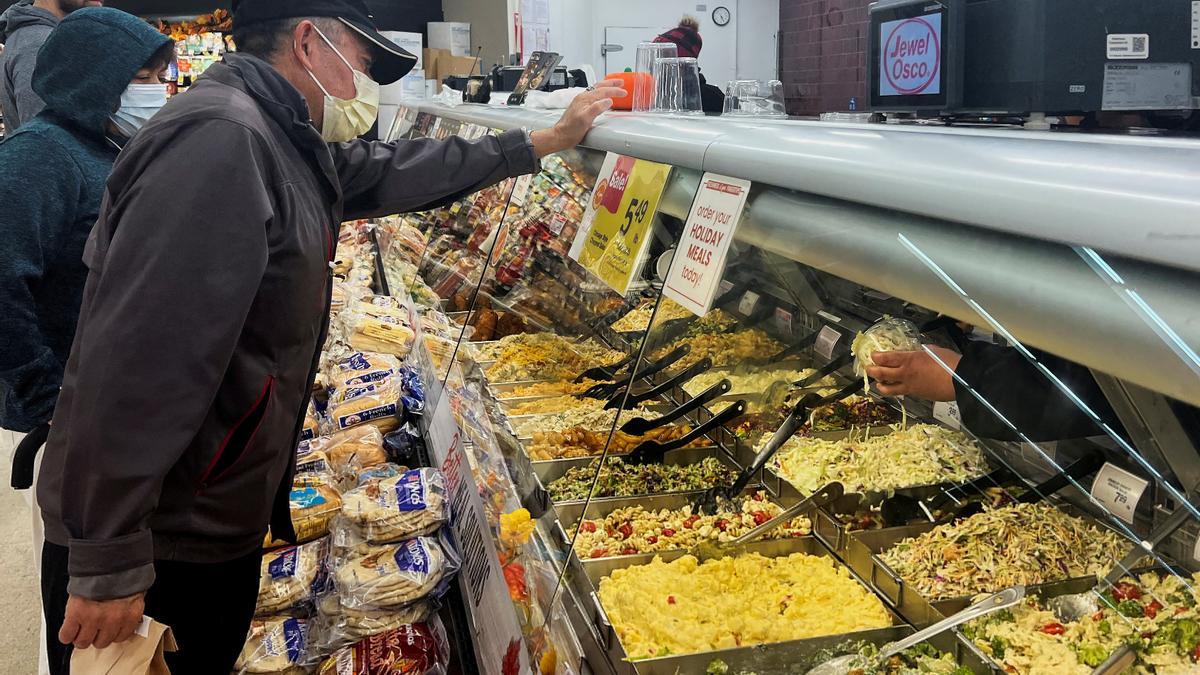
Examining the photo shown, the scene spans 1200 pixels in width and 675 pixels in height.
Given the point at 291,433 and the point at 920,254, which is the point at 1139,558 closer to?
the point at 920,254

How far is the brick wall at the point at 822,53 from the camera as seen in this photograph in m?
9.92

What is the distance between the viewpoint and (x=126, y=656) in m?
1.66

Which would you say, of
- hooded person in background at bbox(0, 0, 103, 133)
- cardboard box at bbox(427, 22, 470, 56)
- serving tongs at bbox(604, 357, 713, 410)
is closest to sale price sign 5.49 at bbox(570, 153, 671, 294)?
serving tongs at bbox(604, 357, 713, 410)

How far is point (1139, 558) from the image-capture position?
1230 mm

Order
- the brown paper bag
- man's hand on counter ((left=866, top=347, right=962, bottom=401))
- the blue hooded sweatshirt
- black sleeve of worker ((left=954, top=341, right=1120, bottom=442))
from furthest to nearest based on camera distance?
the blue hooded sweatshirt
the brown paper bag
man's hand on counter ((left=866, top=347, right=962, bottom=401))
black sleeve of worker ((left=954, top=341, right=1120, bottom=442))

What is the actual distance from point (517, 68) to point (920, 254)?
4.56 metres

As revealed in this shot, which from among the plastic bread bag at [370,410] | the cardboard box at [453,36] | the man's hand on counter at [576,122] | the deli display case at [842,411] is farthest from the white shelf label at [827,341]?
the cardboard box at [453,36]

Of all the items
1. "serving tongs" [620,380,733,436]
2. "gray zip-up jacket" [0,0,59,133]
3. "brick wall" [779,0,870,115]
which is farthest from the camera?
"brick wall" [779,0,870,115]

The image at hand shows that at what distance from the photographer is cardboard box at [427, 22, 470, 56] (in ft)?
30.0

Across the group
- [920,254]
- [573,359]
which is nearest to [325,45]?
[573,359]

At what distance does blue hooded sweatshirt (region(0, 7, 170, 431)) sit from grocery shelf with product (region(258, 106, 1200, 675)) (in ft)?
3.07

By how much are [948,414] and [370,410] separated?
7.36ft

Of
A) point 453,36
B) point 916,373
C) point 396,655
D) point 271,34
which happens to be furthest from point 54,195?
point 453,36

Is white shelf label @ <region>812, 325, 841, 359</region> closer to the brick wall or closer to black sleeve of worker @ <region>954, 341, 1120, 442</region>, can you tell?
black sleeve of worker @ <region>954, 341, 1120, 442</region>
